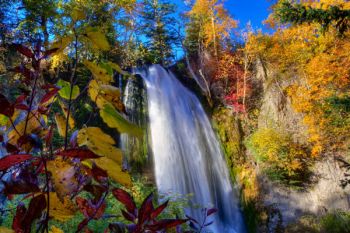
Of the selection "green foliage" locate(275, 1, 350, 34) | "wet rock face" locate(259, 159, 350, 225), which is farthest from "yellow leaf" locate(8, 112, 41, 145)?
"wet rock face" locate(259, 159, 350, 225)

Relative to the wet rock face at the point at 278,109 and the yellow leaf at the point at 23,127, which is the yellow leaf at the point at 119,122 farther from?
the wet rock face at the point at 278,109

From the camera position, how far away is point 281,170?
9.26 meters

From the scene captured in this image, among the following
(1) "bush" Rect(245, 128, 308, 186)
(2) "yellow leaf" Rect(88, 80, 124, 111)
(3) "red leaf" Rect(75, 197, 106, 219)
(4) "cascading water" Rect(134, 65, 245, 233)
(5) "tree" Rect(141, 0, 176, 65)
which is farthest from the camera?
(5) "tree" Rect(141, 0, 176, 65)

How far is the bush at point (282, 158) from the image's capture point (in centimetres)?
916

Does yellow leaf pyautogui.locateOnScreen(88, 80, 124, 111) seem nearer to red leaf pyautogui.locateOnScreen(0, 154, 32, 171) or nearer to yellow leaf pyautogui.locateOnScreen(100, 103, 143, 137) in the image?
yellow leaf pyautogui.locateOnScreen(100, 103, 143, 137)

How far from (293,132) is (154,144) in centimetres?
535

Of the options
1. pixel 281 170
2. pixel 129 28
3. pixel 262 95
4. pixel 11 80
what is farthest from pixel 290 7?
pixel 129 28

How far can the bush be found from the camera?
916 centimetres

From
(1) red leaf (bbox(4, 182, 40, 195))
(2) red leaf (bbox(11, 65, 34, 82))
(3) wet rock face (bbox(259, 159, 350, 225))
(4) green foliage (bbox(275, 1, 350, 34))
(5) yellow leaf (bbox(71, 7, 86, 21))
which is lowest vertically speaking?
(3) wet rock face (bbox(259, 159, 350, 225))

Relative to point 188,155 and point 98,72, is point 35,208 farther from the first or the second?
point 188,155

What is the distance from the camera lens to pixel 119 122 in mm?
458

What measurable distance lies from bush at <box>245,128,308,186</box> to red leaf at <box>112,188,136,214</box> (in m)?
9.45

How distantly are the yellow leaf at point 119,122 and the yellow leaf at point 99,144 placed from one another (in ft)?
0.10

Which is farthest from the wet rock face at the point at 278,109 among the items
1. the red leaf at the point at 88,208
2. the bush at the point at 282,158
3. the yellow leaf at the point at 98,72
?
the yellow leaf at the point at 98,72
